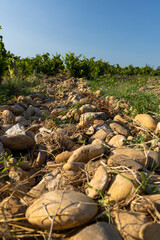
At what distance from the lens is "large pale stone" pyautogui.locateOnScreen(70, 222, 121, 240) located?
1.15m

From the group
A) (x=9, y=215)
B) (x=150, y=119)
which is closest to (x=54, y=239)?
(x=9, y=215)

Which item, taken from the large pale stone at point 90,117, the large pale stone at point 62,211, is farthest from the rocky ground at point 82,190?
the large pale stone at point 90,117

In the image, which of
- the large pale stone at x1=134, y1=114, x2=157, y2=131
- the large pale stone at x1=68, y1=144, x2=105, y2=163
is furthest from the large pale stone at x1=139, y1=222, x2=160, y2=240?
the large pale stone at x1=134, y1=114, x2=157, y2=131

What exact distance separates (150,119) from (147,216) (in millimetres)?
2007

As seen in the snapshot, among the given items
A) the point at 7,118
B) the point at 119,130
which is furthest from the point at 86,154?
the point at 7,118

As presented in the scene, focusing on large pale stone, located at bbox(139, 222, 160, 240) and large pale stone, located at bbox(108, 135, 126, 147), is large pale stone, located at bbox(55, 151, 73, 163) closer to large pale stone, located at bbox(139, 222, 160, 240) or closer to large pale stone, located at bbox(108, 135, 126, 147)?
large pale stone, located at bbox(108, 135, 126, 147)

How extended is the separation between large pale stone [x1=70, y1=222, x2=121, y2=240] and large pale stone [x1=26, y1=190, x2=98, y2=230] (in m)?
0.08

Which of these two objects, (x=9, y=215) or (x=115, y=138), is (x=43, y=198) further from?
(x=115, y=138)

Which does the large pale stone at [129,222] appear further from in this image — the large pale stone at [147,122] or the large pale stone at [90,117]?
the large pale stone at [90,117]

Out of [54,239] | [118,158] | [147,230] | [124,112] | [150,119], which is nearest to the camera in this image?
[147,230]

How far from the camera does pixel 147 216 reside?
1.37 m

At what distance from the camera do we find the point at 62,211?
1.28m

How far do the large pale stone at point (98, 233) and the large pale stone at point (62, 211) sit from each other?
0.08 m

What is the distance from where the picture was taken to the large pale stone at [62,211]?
4.12 feet
